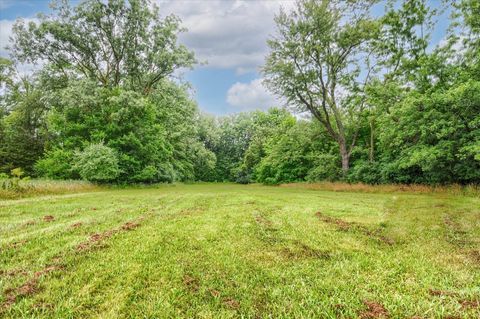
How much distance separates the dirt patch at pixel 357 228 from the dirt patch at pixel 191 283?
389 cm

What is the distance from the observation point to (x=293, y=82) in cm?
2536

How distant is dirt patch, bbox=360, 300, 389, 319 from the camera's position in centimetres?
256

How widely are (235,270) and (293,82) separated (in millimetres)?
24062

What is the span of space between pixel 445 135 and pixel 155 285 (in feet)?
59.4

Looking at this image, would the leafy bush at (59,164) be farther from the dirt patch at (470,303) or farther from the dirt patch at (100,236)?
the dirt patch at (470,303)

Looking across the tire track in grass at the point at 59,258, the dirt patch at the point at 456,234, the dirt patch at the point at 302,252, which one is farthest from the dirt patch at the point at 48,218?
the dirt patch at the point at 456,234

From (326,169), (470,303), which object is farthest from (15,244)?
(326,169)

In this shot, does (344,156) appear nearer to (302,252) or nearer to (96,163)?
(96,163)

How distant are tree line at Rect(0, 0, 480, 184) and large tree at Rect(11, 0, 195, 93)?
94mm

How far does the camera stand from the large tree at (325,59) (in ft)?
76.2

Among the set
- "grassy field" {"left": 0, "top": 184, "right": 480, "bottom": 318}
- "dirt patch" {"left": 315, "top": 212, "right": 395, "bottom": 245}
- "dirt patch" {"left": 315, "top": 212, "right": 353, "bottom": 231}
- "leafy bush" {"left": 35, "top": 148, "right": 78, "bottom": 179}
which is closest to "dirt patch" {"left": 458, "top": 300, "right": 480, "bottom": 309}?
"grassy field" {"left": 0, "top": 184, "right": 480, "bottom": 318}

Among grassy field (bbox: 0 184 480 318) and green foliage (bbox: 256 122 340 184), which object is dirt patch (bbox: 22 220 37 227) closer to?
grassy field (bbox: 0 184 480 318)

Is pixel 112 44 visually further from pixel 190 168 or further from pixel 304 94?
pixel 190 168

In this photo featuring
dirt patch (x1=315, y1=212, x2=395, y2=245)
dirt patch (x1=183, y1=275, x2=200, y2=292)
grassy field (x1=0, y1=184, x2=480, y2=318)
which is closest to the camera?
grassy field (x1=0, y1=184, x2=480, y2=318)
